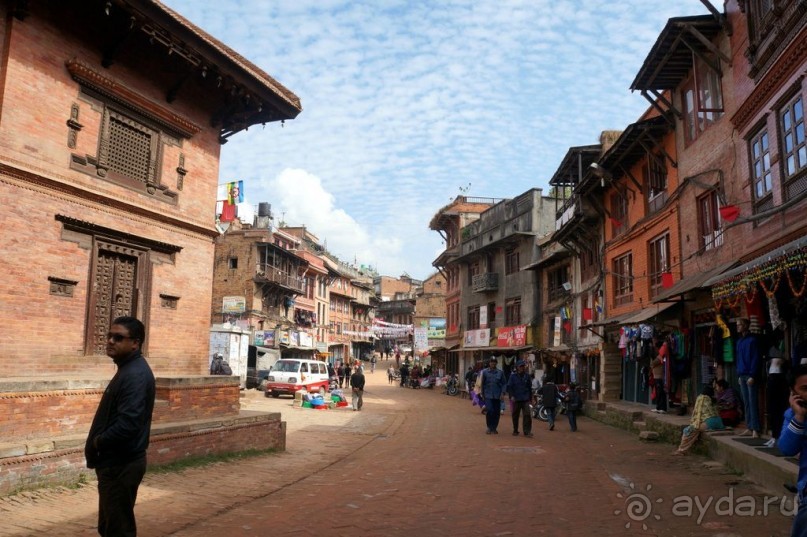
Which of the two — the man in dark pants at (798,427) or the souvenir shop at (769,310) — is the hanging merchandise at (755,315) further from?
the man in dark pants at (798,427)

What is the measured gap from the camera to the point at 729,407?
12.8 metres

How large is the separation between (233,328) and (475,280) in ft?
59.1

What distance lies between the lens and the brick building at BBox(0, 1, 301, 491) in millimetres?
9625

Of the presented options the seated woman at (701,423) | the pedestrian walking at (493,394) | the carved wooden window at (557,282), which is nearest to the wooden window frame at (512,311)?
the carved wooden window at (557,282)

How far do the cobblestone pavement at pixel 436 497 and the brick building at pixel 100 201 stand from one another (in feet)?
4.00

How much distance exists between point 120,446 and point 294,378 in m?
25.7

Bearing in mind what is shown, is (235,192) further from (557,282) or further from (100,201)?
(100,201)

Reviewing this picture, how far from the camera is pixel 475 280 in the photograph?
4331 cm

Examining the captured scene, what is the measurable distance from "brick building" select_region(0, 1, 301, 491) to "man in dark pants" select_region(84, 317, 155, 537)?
13.4ft

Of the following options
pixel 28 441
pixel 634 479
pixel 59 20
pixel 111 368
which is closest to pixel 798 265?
pixel 634 479

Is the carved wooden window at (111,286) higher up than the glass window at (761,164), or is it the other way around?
the glass window at (761,164)

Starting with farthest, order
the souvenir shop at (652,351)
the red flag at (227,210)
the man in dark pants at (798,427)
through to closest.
A: the red flag at (227,210) < the souvenir shop at (652,351) < the man in dark pants at (798,427)

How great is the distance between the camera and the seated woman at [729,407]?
12.8 meters

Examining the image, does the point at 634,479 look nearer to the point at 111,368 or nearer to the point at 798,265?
the point at 798,265
